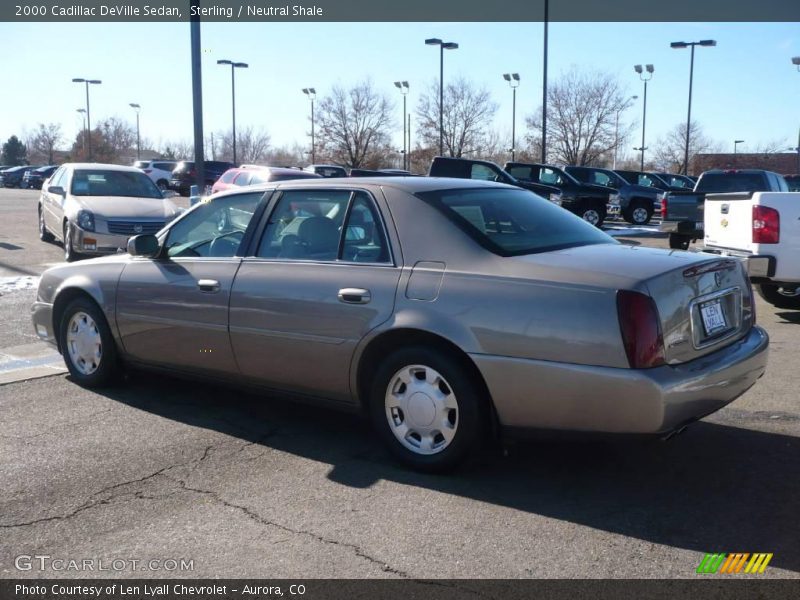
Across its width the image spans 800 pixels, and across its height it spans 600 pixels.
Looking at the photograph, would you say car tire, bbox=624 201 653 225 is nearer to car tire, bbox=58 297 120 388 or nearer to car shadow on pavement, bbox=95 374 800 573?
car shadow on pavement, bbox=95 374 800 573

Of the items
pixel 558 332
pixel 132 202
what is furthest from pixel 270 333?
pixel 132 202

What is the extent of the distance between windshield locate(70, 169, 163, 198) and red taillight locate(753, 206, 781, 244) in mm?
10261

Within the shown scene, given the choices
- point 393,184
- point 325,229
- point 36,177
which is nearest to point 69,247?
point 325,229

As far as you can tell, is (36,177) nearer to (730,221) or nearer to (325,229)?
(730,221)

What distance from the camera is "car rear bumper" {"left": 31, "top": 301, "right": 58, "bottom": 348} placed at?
253 inches

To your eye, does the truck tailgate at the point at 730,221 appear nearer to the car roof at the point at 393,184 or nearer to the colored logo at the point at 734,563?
the car roof at the point at 393,184

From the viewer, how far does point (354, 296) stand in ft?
15.3

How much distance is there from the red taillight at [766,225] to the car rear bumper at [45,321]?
685cm

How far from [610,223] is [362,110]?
2796cm

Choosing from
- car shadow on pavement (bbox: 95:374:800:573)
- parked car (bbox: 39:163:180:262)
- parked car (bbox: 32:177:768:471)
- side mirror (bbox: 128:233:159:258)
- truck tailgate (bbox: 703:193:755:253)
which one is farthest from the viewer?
parked car (bbox: 39:163:180:262)

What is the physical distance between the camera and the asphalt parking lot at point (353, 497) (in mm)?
3547

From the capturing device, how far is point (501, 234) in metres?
4.68

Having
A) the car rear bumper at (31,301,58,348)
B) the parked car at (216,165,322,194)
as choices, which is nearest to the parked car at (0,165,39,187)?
the parked car at (216,165,322,194)

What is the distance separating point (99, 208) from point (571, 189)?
568 inches
